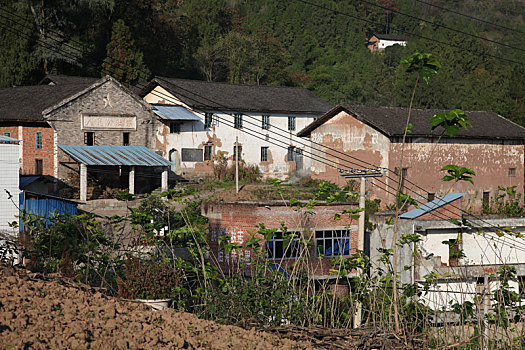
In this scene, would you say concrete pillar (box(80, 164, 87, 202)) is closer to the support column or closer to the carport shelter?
the carport shelter

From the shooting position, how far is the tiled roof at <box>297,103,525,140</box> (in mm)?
29438

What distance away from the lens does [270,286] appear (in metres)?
7.66

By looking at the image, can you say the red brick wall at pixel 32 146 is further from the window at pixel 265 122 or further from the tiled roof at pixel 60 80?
the window at pixel 265 122

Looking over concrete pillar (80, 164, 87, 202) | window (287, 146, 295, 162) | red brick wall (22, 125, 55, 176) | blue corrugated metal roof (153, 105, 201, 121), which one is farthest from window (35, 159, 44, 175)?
window (287, 146, 295, 162)

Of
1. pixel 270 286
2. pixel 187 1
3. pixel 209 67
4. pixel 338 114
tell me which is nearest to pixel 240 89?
pixel 338 114

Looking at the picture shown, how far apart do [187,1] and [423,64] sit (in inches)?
2862

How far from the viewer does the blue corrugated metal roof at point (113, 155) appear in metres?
27.7

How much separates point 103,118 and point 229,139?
8.60 m

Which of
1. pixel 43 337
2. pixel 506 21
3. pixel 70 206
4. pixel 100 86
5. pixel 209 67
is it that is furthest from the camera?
pixel 506 21

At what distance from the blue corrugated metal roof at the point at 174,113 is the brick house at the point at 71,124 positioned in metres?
1.27

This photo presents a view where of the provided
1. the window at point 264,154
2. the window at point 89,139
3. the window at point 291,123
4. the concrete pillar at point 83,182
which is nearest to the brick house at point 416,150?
the window at point 264,154

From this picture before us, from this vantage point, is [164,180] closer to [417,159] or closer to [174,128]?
[174,128]

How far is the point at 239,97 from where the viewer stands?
38219mm

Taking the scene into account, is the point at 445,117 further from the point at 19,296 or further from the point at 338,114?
the point at 338,114
